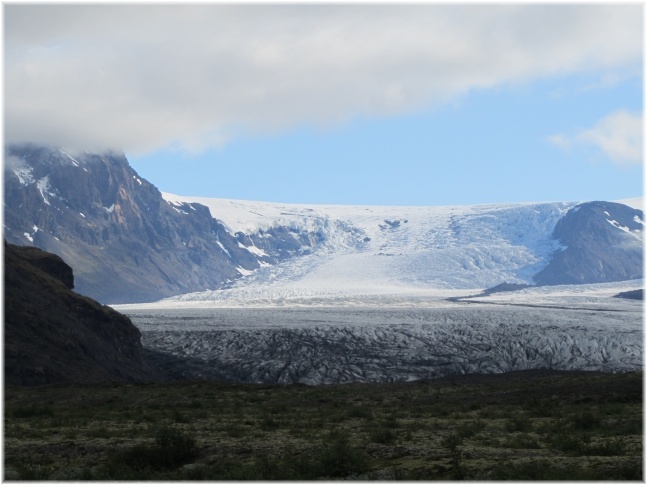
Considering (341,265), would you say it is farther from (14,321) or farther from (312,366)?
(14,321)

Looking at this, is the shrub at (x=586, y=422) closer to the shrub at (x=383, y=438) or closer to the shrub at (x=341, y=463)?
the shrub at (x=383, y=438)

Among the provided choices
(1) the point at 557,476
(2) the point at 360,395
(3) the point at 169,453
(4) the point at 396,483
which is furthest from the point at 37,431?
(2) the point at 360,395

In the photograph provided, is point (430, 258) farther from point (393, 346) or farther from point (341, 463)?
point (341, 463)

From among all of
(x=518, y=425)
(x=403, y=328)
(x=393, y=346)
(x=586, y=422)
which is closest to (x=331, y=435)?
(x=518, y=425)

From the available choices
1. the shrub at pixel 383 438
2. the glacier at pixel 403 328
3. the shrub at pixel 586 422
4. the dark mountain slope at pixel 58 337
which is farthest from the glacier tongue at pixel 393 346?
the shrub at pixel 383 438

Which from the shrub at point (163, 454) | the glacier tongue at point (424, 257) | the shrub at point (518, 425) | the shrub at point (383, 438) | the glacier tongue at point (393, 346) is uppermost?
the glacier tongue at point (424, 257)

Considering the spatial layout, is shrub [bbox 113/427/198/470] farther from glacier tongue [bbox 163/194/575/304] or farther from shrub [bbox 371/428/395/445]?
glacier tongue [bbox 163/194/575/304]
